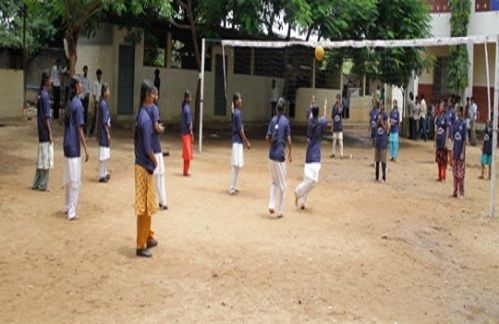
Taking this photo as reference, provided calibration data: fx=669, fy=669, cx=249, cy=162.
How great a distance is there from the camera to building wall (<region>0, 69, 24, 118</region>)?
70.0ft

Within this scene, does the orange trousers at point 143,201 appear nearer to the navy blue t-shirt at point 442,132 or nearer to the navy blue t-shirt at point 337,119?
the navy blue t-shirt at point 442,132

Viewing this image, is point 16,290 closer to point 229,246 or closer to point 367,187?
point 229,246

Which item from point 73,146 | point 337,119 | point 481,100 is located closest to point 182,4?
point 337,119

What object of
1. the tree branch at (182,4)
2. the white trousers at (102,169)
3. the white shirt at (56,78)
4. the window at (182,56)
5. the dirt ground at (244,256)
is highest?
the tree branch at (182,4)

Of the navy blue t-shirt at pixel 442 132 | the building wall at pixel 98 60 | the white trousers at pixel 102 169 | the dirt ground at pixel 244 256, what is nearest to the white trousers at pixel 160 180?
the dirt ground at pixel 244 256

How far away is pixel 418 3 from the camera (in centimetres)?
2264

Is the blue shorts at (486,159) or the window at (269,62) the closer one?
the blue shorts at (486,159)

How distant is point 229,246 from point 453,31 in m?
19.7

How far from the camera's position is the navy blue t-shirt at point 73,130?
871 cm

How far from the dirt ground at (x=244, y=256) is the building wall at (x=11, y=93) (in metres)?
9.10

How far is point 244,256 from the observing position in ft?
24.5

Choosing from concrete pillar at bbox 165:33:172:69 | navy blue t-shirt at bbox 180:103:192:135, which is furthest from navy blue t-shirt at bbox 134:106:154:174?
concrete pillar at bbox 165:33:172:69

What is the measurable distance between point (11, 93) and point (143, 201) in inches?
634

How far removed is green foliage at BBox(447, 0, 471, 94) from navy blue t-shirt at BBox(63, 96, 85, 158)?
1922 centimetres
